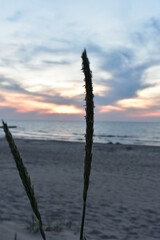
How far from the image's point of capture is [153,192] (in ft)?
38.0

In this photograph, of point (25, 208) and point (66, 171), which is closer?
point (25, 208)

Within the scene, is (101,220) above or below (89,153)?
below

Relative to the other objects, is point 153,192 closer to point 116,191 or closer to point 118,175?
point 116,191

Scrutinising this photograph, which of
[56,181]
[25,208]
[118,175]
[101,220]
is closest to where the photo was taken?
[101,220]

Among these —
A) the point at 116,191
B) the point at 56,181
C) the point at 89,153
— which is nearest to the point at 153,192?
the point at 116,191

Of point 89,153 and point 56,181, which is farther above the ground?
point 89,153

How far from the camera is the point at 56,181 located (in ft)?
43.7

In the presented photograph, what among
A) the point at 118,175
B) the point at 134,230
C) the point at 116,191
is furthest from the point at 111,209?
the point at 118,175

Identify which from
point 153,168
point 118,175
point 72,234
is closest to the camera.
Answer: point 72,234

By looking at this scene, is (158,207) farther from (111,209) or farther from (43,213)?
(43,213)

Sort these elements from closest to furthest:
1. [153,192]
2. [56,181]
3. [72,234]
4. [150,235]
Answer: [72,234] → [150,235] → [153,192] → [56,181]

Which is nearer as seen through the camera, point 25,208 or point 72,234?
point 72,234

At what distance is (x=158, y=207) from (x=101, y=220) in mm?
2706

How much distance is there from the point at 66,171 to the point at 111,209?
25.2 feet
